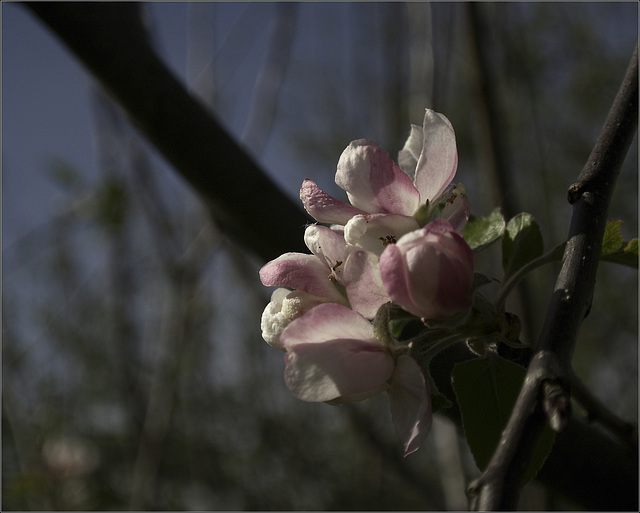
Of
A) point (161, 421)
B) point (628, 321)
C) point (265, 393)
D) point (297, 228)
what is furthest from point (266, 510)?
point (297, 228)

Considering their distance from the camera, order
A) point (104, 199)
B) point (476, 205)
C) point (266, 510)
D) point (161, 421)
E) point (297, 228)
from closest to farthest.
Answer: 1. point (297, 228)
2. point (161, 421)
3. point (104, 199)
4. point (476, 205)
5. point (266, 510)

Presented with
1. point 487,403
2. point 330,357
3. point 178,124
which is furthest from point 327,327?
point 178,124

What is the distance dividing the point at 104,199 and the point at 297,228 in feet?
3.89

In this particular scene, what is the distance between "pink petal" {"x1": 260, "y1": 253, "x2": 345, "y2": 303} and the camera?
36 centimetres

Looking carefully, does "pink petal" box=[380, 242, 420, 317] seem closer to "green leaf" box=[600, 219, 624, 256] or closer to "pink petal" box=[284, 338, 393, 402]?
"pink petal" box=[284, 338, 393, 402]

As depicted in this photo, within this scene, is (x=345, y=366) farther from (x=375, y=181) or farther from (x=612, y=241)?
(x=612, y=241)

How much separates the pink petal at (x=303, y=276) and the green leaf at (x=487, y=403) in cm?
9

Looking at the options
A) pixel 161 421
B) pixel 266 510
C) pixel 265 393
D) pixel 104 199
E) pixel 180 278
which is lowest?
pixel 266 510

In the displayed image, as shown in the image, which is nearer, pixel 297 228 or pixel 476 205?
pixel 297 228

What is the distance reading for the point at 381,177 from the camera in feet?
1.20

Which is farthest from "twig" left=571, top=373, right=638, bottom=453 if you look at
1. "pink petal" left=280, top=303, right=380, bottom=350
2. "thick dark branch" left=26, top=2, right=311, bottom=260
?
"thick dark branch" left=26, top=2, right=311, bottom=260

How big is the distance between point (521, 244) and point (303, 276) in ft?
0.58

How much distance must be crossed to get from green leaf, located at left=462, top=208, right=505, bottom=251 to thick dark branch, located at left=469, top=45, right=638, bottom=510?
0.33ft

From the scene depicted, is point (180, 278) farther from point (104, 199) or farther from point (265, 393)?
point (265, 393)
